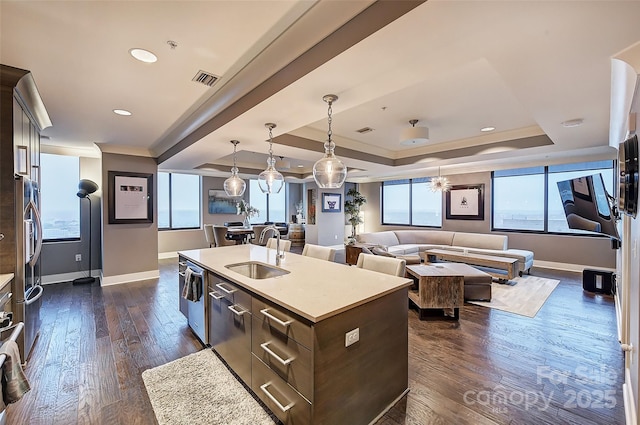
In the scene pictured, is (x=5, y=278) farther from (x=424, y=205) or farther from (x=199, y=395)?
(x=424, y=205)

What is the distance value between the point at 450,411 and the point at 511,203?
6.68 meters

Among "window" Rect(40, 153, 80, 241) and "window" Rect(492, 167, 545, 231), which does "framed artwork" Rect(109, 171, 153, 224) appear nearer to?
"window" Rect(40, 153, 80, 241)

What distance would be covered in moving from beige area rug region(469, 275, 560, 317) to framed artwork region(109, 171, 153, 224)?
19.8 ft

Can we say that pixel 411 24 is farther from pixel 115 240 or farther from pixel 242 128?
pixel 115 240

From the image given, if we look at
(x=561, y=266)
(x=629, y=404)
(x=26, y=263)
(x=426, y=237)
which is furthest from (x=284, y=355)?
(x=561, y=266)

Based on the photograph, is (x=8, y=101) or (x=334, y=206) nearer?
(x=8, y=101)

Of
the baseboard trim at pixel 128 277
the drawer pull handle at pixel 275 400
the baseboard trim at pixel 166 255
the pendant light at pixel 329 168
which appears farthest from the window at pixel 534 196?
the baseboard trim at pixel 166 255

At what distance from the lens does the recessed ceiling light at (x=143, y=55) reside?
210 cm

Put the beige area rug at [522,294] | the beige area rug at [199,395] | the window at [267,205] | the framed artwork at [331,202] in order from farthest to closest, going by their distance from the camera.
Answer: the window at [267,205] < the framed artwork at [331,202] < the beige area rug at [522,294] < the beige area rug at [199,395]

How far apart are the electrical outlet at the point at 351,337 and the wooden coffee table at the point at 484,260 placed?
15.1 feet

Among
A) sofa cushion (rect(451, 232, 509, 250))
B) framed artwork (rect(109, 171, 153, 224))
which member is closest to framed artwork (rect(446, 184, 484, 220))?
sofa cushion (rect(451, 232, 509, 250))

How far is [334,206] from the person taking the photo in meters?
9.72

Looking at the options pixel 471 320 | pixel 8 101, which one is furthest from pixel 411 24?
pixel 471 320

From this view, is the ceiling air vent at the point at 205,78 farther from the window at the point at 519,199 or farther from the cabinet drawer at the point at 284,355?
the window at the point at 519,199
